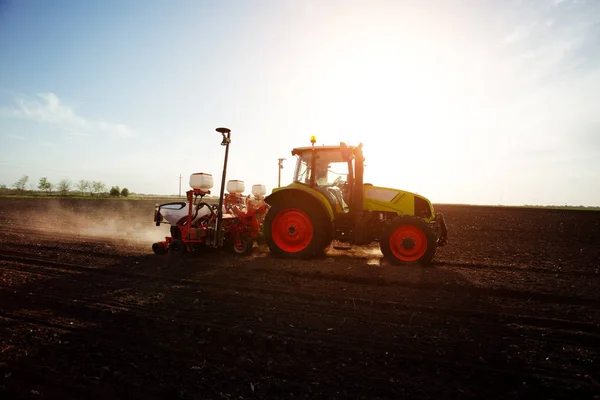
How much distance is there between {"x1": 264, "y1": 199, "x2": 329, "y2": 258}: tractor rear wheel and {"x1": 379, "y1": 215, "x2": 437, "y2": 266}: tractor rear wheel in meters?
1.38

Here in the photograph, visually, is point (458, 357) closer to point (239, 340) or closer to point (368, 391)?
point (368, 391)

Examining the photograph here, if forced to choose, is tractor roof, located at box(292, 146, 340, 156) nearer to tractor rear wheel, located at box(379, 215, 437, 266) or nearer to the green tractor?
the green tractor

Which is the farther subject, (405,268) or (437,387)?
(405,268)

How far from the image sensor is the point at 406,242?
268 inches

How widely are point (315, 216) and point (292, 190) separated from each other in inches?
32.8

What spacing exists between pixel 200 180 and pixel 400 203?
4.77m

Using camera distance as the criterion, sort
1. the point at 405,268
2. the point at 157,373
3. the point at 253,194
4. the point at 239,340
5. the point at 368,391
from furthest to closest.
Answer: the point at 253,194 < the point at 405,268 < the point at 239,340 < the point at 157,373 < the point at 368,391

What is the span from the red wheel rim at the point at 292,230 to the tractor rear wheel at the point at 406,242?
1.70 metres

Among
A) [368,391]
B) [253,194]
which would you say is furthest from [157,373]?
[253,194]

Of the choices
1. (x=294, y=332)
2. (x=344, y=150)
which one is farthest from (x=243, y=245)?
(x=294, y=332)

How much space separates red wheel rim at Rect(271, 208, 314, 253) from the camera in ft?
24.6

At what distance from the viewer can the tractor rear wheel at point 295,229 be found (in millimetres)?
7301

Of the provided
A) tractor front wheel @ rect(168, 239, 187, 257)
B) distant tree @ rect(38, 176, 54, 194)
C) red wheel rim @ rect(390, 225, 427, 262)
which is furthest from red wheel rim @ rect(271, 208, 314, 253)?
distant tree @ rect(38, 176, 54, 194)

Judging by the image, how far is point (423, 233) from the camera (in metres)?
6.79
